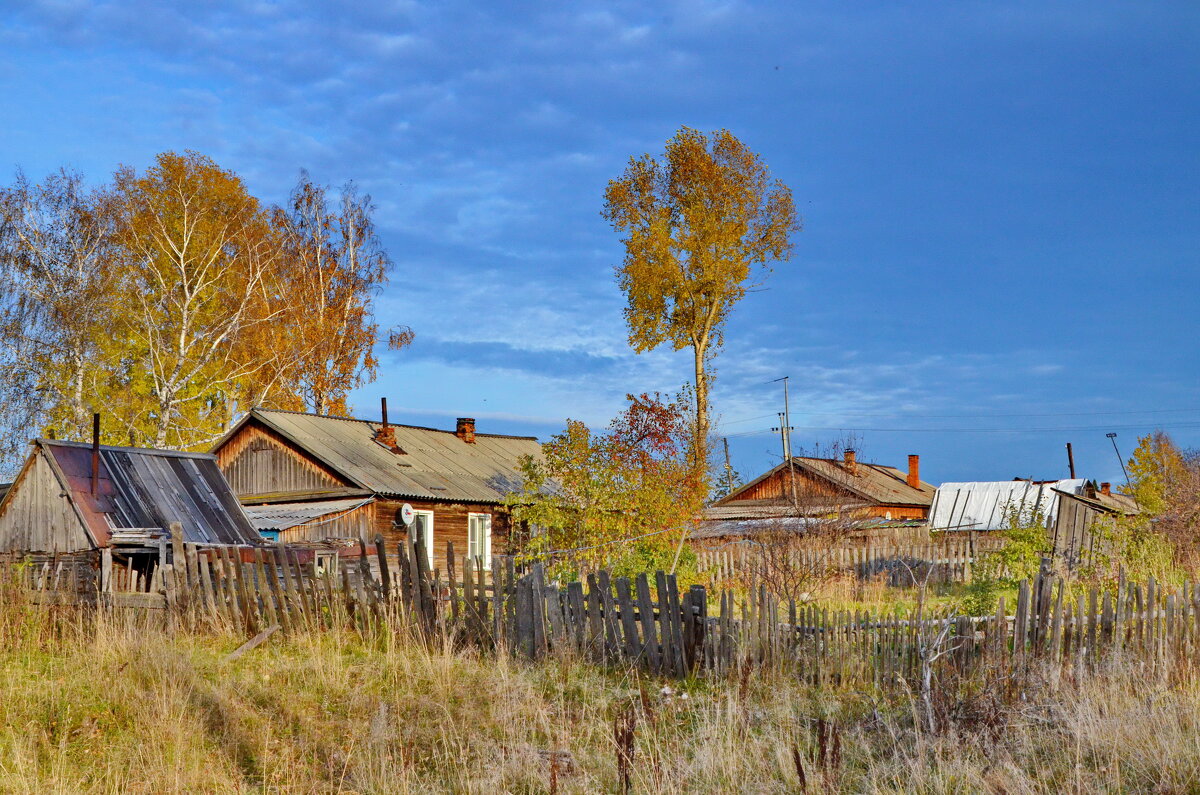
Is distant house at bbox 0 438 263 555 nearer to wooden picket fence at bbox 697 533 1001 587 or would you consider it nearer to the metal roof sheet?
the metal roof sheet

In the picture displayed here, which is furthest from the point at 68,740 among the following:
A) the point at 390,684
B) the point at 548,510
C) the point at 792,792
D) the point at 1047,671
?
the point at 548,510

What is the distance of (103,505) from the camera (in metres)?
16.6

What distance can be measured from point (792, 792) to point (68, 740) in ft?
16.5

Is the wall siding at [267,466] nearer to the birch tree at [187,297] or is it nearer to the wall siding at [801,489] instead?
the birch tree at [187,297]

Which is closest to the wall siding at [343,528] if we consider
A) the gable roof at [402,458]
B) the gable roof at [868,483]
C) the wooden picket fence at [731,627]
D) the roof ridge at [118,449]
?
the gable roof at [402,458]

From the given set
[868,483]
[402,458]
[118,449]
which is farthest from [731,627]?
[868,483]

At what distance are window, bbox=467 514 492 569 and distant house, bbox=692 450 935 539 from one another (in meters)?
6.35

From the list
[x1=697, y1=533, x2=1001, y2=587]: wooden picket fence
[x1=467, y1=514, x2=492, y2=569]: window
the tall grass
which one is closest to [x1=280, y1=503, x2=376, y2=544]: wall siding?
[x1=467, y1=514, x2=492, y2=569]: window

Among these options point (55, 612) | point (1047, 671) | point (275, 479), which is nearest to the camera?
point (1047, 671)

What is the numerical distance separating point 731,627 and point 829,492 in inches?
1097

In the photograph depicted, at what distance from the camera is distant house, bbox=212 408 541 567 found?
27484 millimetres

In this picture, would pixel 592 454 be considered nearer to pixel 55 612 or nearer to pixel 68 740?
pixel 55 612

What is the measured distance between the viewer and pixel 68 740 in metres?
7.39

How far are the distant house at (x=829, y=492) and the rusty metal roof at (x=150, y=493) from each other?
46.2 feet
